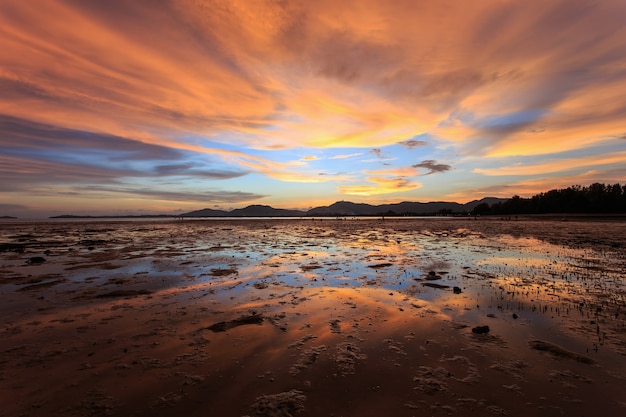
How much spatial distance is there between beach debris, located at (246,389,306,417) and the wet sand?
24 millimetres

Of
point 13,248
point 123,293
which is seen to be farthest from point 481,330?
point 13,248

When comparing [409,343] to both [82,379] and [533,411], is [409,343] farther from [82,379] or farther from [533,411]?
[82,379]

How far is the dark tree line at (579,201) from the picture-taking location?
328ft

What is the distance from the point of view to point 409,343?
7.55m

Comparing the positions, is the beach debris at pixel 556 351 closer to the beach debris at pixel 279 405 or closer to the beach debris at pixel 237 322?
the beach debris at pixel 279 405

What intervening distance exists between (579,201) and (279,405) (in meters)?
141

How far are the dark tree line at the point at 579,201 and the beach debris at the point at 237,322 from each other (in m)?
133

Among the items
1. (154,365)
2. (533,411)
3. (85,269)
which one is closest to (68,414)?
(154,365)

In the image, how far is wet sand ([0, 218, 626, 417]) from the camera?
5.15m

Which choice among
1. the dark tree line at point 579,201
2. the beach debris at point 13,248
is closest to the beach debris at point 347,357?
the beach debris at point 13,248

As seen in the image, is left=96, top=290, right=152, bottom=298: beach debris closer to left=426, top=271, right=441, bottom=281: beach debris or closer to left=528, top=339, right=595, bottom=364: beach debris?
left=426, top=271, right=441, bottom=281: beach debris

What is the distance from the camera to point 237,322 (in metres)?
9.08

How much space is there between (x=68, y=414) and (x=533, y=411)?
7.41m

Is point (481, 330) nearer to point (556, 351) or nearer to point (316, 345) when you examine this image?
point (556, 351)
